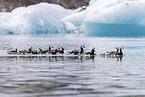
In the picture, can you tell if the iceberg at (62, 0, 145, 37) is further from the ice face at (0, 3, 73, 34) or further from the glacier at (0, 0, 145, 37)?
the ice face at (0, 3, 73, 34)

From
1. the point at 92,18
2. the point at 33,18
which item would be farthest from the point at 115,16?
the point at 33,18

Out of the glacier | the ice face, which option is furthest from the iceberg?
the ice face

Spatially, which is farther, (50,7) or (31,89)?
(50,7)

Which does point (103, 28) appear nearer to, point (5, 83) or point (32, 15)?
point (32, 15)

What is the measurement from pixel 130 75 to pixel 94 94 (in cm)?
544

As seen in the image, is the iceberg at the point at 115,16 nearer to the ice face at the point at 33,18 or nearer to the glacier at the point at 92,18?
the glacier at the point at 92,18

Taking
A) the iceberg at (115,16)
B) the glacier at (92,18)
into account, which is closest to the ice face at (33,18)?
the glacier at (92,18)

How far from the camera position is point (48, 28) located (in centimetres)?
11031

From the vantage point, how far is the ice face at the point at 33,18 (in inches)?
4013

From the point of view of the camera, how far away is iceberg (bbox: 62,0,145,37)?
64625mm

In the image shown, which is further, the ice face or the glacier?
the ice face

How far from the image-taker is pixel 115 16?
66.4 meters

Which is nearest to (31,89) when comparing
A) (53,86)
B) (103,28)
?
(53,86)

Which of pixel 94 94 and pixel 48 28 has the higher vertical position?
pixel 48 28
